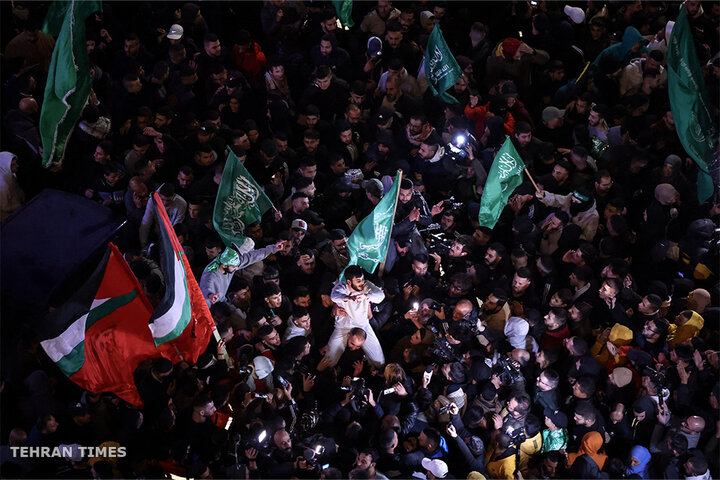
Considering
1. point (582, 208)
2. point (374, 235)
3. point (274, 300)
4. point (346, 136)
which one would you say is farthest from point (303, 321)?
point (582, 208)

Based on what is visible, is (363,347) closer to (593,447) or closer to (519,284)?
(519,284)

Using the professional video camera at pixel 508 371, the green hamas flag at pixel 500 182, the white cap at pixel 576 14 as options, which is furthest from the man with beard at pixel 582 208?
the white cap at pixel 576 14

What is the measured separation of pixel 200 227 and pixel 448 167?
313 cm

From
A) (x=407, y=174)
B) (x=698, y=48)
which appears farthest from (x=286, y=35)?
(x=698, y=48)

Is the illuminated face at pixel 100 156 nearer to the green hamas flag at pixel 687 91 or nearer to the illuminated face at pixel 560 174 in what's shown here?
the illuminated face at pixel 560 174

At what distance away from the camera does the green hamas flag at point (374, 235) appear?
24.6 feet

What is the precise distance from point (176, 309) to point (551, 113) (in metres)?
6.00

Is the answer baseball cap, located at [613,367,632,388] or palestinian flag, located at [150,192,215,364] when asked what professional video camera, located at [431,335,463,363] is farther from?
palestinian flag, located at [150,192,215,364]

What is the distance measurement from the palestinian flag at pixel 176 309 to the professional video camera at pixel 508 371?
9.02ft

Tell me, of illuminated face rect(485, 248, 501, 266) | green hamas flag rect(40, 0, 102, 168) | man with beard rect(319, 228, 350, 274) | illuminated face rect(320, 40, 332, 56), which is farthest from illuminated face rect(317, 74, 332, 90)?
illuminated face rect(485, 248, 501, 266)

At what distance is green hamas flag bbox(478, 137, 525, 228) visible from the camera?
27.4 ft

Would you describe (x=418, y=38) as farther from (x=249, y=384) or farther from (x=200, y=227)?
(x=249, y=384)

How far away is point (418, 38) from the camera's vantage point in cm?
1134

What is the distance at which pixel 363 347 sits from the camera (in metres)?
7.77
